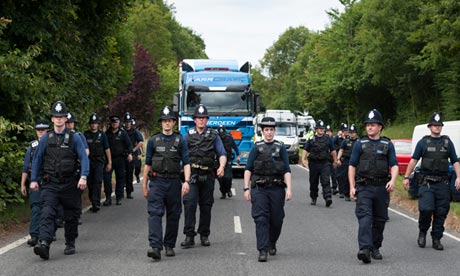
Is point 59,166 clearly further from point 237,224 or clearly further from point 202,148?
point 237,224

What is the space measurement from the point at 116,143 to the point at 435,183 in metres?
7.89

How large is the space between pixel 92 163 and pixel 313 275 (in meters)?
7.20

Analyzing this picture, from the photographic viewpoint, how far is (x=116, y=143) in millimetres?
15672

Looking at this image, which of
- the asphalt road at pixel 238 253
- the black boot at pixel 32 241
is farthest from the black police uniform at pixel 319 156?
the black boot at pixel 32 241

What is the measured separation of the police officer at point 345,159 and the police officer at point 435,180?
254 inches

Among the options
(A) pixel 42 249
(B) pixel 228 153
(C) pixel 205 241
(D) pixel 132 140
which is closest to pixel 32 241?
(A) pixel 42 249

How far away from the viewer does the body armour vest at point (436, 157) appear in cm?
1008

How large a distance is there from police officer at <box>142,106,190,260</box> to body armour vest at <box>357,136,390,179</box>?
231 cm

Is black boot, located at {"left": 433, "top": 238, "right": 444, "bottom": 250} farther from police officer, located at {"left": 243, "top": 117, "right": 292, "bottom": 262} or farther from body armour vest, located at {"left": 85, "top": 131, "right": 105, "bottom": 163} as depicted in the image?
body armour vest, located at {"left": 85, "top": 131, "right": 105, "bottom": 163}

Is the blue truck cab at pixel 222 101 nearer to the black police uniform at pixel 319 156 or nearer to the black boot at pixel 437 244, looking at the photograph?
the black police uniform at pixel 319 156

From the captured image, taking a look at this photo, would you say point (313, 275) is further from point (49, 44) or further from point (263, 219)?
point (49, 44)

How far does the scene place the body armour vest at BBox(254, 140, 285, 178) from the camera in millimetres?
9102

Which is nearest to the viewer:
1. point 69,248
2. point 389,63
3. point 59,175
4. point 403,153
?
point 59,175

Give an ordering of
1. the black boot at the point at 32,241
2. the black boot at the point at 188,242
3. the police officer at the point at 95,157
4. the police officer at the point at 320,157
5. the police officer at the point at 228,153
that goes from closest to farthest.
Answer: the black boot at the point at 32,241
the black boot at the point at 188,242
the police officer at the point at 95,157
the police officer at the point at 320,157
the police officer at the point at 228,153
